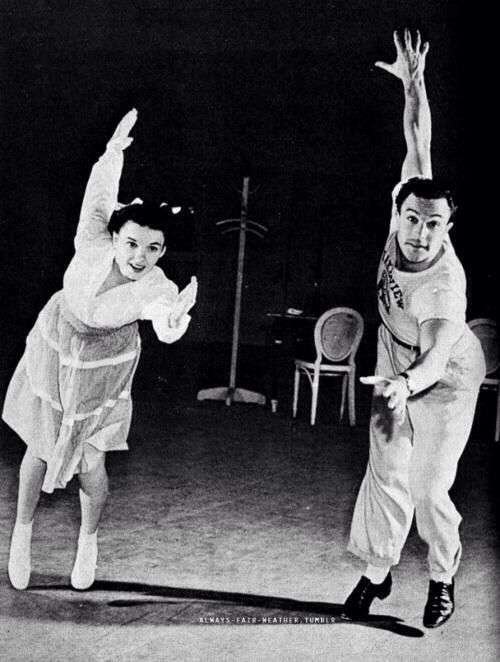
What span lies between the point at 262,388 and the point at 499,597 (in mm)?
4080

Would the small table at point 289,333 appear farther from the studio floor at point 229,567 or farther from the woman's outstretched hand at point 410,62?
the woman's outstretched hand at point 410,62

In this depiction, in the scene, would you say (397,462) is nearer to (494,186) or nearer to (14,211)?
(494,186)

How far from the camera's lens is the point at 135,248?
295 cm

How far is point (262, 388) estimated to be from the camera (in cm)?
705

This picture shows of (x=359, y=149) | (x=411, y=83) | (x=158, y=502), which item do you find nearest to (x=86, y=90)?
(x=359, y=149)

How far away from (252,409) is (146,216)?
3397mm

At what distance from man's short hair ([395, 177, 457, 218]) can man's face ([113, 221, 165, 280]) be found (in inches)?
31.4

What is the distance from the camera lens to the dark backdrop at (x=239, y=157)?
735 centimetres

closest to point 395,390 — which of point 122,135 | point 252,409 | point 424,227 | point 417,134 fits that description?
point 424,227

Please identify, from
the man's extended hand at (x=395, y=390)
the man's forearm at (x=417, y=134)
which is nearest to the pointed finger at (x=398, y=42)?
the man's forearm at (x=417, y=134)

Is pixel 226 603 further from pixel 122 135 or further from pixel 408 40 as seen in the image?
pixel 408 40

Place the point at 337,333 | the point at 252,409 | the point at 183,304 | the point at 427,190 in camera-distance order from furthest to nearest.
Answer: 1. the point at 252,409
2. the point at 337,333
3. the point at 427,190
4. the point at 183,304

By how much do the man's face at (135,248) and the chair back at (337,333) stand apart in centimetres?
273

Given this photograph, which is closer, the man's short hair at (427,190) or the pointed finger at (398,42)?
the man's short hair at (427,190)
